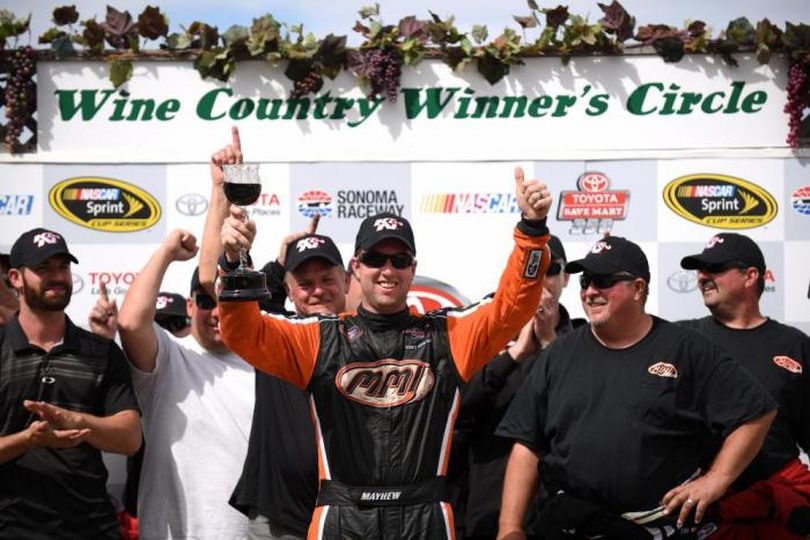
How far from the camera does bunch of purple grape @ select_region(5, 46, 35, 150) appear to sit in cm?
604

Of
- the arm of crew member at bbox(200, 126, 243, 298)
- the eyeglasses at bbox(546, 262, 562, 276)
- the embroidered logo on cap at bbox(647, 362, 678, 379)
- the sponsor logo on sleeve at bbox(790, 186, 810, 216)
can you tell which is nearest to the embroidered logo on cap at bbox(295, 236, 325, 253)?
the arm of crew member at bbox(200, 126, 243, 298)

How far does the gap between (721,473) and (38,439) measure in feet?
8.81

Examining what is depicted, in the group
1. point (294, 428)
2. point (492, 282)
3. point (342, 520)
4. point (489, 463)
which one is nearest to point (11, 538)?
point (294, 428)

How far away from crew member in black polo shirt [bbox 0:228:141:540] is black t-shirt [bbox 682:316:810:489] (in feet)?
9.32

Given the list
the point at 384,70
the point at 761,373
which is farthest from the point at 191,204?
the point at 761,373

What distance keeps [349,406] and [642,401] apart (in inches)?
47.9

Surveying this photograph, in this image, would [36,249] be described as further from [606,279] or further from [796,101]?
[796,101]

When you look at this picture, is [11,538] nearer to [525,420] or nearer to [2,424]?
[2,424]

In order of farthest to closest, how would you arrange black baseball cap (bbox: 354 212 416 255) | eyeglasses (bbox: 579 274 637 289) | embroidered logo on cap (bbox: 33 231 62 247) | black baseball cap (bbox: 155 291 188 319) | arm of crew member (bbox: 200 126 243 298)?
black baseball cap (bbox: 155 291 188 319) → embroidered logo on cap (bbox: 33 231 62 247) → eyeglasses (bbox: 579 274 637 289) → arm of crew member (bbox: 200 126 243 298) → black baseball cap (bbox: 354 212 416 255)

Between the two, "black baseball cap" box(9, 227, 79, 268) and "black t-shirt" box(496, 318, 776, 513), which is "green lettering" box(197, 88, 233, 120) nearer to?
"black baseball cap" box(9, 227, 79, 268)

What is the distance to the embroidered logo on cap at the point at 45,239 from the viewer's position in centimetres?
462

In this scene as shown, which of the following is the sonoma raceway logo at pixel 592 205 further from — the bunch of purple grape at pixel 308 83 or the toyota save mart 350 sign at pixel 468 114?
the bunch of purple grape at pixel 308 83

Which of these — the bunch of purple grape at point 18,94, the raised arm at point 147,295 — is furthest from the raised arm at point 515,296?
the bunch of purple grape at point 18,94

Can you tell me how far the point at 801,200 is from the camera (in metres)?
5.91
